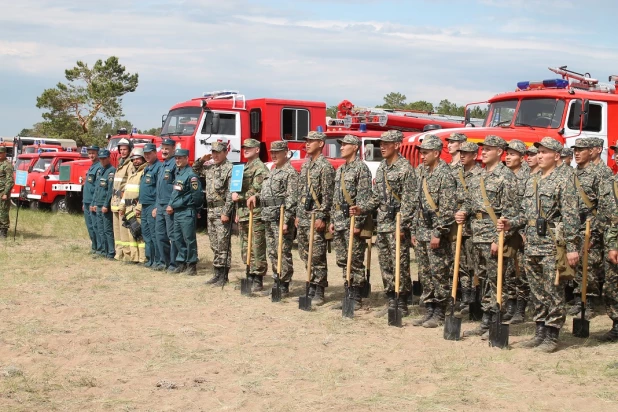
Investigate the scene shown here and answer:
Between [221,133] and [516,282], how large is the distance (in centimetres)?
965

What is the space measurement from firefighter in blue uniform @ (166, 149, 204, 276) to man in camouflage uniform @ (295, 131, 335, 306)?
96.5 inches

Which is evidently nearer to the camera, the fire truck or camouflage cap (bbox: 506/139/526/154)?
camouflage cap (bbox: 506/139/526/154)

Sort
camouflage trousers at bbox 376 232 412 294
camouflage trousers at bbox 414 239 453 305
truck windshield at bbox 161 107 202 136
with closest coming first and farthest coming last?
camouflage trousers at bbox 414 239 453 305
camouflage trousers at bbox 376 232 412 294
truck windshield at bbox 161 107 202 136

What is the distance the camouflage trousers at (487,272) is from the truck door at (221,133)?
363 inches

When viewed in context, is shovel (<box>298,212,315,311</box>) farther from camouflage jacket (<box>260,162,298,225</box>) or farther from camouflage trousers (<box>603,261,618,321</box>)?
camouflage trousers (<box>603,261,618,321</box>)

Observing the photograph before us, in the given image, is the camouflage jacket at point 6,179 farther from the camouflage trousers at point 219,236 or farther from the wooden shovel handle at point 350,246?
the wooden shovel handle at point 350,246

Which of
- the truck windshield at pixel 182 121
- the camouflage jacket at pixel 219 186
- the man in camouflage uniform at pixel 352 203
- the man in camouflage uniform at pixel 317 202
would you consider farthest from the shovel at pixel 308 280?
the truck windshield at pixel 182 121

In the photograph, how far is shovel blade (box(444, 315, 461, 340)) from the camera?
789 centimetres

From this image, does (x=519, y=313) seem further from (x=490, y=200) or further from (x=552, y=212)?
(x=552, y=212)

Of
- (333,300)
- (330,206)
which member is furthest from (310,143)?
(333,300)

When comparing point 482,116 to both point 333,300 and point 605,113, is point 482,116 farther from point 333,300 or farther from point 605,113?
point 333,300

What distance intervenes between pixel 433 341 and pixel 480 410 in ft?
7.20

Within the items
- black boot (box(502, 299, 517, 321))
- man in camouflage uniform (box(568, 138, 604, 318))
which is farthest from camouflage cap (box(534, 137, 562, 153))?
black boot (box(502, 299, 517, 321))

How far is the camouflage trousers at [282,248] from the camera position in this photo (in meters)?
10.3
